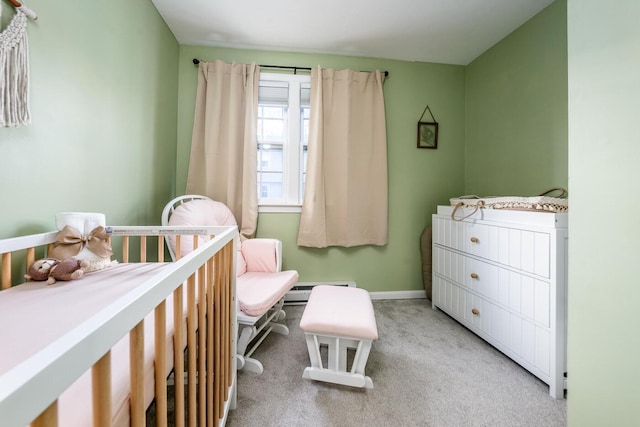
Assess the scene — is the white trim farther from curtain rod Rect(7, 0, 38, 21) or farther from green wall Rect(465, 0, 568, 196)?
green wall Rect(465, 0, 568, 196)

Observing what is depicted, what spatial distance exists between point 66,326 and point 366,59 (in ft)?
8.60

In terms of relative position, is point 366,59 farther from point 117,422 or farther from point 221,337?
point 117,422

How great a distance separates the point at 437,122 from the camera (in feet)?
7.86

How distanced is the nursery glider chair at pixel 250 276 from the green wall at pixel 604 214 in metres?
1.31

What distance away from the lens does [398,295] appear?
234 cm

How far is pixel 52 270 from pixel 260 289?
89cm

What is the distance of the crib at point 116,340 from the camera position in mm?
231

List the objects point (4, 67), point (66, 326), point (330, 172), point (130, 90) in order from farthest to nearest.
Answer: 1. point (330, 172)
2. point (130, 90)
3. point (4, 67)
4. point (66, 326)

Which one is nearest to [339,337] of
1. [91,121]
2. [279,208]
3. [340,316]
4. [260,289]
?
[340,316]

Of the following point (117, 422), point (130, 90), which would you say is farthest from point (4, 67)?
point (117, 422)

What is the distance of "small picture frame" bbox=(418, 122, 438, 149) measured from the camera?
2369 millimetres

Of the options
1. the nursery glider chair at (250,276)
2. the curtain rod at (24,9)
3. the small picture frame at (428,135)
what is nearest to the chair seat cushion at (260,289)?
the nursery glider chair at (250,276)

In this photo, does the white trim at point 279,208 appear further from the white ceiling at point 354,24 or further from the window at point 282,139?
the white ceiling at point 354,24

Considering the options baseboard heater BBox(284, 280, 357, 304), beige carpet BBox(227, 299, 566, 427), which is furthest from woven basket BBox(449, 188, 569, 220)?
baseboard heater BBox(284, 280, 357, 304)
